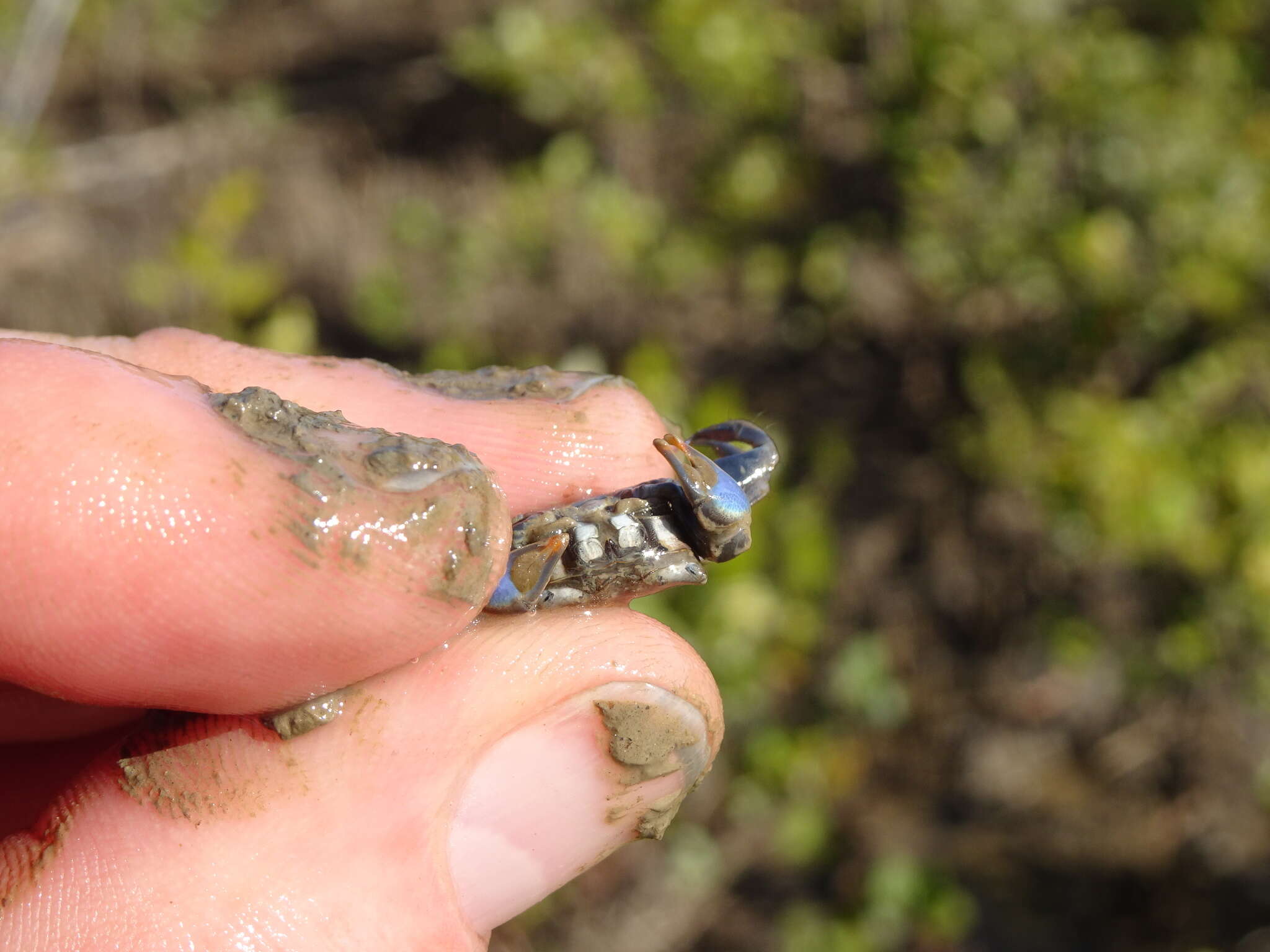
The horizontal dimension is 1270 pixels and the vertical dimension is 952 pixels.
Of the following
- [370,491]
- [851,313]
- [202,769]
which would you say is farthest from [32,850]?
[851,313]

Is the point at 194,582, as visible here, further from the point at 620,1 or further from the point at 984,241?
the point at 620,1

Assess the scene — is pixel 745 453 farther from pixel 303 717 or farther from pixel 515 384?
pixel 303 717

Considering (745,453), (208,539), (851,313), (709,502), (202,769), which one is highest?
(208,539)

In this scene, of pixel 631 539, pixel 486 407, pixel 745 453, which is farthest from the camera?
pixel 745 453

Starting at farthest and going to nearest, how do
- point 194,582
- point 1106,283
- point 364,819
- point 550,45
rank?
point 550,45, point 1106,283, point 364,819, point 194,582

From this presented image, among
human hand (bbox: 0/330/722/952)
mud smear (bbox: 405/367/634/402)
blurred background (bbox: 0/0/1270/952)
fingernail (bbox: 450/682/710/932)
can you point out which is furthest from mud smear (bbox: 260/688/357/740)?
blurred background (bbox: 0/0/1270/952)

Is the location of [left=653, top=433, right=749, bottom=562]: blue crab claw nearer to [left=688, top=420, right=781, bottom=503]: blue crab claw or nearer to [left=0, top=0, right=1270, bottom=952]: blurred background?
[left=688, top=420, right=781, bottom=503]: blue crab claw

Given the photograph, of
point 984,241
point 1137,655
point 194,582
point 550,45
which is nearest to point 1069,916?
point 1137,655

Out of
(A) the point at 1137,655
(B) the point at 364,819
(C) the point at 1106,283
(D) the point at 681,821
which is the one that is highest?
A: (B) the point at 364,819
